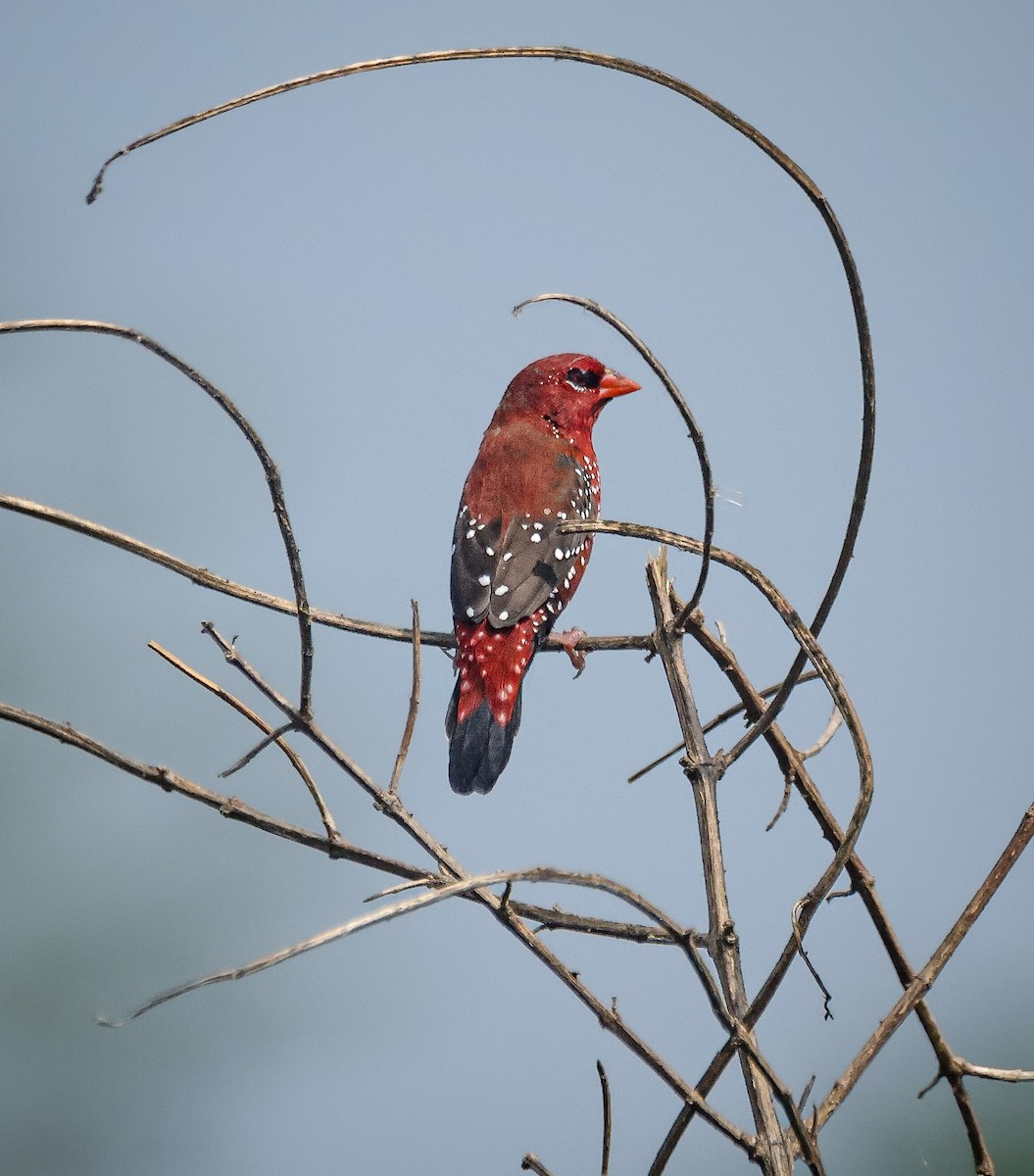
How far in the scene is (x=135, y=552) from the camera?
1193 millimetres

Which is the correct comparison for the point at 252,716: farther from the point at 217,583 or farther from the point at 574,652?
the point at 574,652

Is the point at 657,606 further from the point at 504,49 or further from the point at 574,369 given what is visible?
the point at 574,369

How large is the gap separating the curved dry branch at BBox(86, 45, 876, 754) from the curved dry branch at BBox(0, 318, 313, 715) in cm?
12

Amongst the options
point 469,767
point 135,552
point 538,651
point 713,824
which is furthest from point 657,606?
point 538,651

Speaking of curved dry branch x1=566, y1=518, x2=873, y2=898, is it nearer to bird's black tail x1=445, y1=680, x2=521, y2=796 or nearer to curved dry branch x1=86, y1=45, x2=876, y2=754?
curved dry branch x1=86, y1=45, x2=876, y2=754

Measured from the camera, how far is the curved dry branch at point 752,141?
97cm

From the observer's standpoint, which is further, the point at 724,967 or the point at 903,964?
the point at 903,964

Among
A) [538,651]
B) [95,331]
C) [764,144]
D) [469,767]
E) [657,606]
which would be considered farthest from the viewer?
[538,651]

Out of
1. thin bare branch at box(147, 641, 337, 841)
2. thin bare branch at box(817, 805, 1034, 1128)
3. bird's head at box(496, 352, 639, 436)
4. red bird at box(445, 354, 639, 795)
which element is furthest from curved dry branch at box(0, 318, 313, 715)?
bird's head at box(496, 352, 639, 436)

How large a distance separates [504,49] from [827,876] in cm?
72

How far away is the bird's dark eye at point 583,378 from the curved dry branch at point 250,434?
6.59ft

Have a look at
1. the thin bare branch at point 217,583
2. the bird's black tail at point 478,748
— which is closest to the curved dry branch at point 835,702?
the thin bare branch at point 217,583

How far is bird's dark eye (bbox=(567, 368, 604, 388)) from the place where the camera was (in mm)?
3119

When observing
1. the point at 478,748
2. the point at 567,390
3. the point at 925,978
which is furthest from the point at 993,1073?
the point at 567,390
